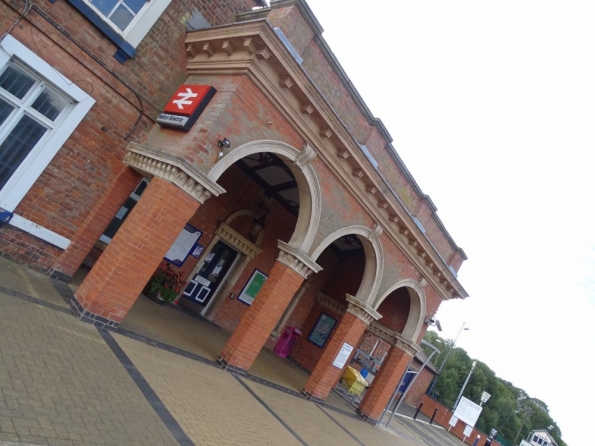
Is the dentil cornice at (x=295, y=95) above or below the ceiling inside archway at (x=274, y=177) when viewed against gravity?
above

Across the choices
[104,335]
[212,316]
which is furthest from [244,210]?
[104,335]

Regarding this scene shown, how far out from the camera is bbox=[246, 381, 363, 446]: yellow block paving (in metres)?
7.54

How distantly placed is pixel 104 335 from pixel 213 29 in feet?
18.8

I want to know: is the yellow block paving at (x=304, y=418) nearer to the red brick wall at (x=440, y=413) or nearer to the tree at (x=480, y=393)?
the red brick wall at (x=440, y=413)

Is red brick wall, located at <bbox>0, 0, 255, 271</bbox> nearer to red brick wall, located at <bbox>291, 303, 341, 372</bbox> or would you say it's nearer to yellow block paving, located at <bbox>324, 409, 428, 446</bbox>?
yellow block paving, located at <bbox>324, 409, 428, 446</bbox>

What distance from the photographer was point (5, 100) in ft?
20.6

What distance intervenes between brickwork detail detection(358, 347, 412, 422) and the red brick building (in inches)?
97.5

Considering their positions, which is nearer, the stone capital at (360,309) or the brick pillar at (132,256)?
the brick pillar at (132,256)

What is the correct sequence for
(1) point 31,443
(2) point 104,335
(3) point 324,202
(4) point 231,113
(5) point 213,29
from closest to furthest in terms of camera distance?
(1) point 31,443
(2) point 104,335
(4) point 231,113
(5) point 213,29
(3) point 324,202

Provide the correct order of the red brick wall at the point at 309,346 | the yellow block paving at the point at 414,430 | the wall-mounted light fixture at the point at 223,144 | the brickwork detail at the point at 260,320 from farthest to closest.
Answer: the yellow block paving at the point at 414,430 < the red brick wall at the point at 309,346 < the brickwork detail at the point at 260,320 < the wall-mounted light fixture at the point at 223,144

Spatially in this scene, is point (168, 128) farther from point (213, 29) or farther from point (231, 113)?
point (213, 29)

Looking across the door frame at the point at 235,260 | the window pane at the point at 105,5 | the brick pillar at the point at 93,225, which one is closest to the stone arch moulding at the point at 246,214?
the door frame at the point at 235,260

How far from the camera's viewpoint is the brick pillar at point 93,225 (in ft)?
24.2

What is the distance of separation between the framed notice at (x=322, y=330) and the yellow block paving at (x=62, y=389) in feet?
33.1
